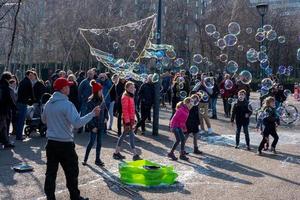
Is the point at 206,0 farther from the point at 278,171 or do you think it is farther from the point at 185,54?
the point at 278,171

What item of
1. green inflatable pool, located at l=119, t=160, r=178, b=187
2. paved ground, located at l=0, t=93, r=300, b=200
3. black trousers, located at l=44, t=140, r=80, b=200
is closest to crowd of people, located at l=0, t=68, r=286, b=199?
black trousers, located at l=44, t=140, r=80, b=200

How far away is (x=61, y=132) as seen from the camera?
6.91 meters

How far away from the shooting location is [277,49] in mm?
43438

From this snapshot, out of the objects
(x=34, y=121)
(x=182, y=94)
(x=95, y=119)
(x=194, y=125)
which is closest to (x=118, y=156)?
(x=95, y=119)

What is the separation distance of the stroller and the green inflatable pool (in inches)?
219

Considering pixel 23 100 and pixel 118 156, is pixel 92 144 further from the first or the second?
pixel 23 100

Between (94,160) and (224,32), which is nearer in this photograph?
(94,160)

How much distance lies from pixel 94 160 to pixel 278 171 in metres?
3.88

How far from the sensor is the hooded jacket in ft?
22.5

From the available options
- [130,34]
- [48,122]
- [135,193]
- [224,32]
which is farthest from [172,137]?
[224,32]

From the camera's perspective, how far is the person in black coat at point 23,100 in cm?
1270

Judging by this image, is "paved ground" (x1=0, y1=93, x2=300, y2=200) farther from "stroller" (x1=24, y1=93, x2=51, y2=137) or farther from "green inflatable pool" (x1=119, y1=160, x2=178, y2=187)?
"stroller" (x1=24, y1=93, x2=51, y2=137)

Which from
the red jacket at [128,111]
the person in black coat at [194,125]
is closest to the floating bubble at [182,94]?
the person in black coat at [194,125]

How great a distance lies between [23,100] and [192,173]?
550cm
